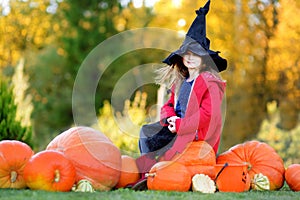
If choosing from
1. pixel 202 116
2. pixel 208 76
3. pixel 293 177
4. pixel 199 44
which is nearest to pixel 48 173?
pixel 202 116

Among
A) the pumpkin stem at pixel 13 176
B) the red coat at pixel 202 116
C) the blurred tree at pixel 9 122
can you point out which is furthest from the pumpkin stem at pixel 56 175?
the blurred tree at pixel 9 122

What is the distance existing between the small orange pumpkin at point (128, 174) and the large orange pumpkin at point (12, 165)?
0.84m

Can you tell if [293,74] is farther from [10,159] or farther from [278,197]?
[10,159]

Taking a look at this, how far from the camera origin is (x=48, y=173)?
13.0ft

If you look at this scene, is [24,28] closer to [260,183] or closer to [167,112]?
[167,112]

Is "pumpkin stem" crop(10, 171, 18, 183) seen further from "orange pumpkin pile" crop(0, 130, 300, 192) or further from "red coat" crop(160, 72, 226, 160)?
"red coat" crop(160, 72, 226, 160)

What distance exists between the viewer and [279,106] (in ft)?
40.5

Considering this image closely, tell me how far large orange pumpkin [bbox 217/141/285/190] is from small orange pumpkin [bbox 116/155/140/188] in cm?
76

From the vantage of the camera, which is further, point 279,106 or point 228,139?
point 279,106

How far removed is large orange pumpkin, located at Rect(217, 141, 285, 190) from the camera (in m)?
4.67

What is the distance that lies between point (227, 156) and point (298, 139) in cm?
649

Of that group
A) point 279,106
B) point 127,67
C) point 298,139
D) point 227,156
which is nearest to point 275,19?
point 279,106

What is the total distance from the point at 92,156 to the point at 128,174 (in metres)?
0.38

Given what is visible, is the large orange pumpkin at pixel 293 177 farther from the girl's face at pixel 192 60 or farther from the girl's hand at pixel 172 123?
the girl's face at pixel 192 60
